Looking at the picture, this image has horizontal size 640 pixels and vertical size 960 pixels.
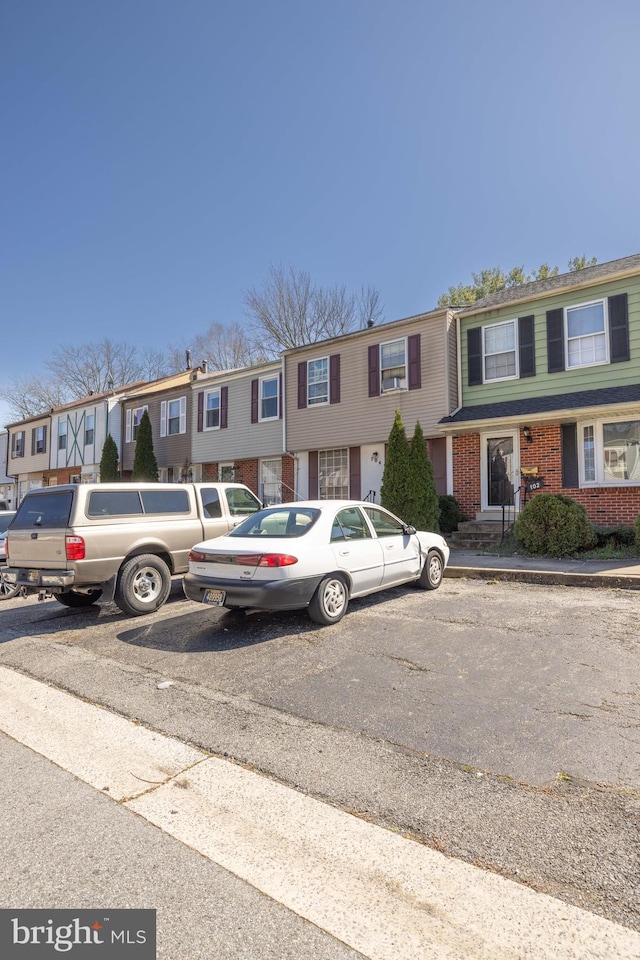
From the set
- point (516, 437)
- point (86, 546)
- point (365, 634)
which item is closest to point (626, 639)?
point (365, 634)

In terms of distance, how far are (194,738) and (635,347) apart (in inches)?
498

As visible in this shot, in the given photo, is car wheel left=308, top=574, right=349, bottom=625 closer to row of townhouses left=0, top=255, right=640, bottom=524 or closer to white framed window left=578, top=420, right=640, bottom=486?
row of townhouses left=0, top=255, right=640, bottom=524

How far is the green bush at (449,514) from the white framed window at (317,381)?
5270 millimetres

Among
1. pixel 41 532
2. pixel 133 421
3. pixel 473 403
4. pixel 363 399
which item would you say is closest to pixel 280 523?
pixel 41 532

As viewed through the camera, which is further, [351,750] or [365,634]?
[365,634]

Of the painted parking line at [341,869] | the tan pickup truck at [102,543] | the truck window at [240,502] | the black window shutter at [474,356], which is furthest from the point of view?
the black window shutter at [474,356]

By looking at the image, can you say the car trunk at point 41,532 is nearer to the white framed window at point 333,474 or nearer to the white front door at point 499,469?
the white front door at point 499,469

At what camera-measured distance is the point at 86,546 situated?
6660 millimetres

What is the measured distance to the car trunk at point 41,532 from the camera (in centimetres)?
671

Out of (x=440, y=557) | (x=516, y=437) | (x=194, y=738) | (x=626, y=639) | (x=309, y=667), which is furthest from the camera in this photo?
(x=516, y=437)

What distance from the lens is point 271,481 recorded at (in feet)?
63.6

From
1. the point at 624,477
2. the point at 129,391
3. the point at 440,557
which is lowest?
the point at 440,557

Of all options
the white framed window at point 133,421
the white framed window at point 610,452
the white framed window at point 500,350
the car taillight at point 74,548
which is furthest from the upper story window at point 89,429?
the white framed window at point 610,452

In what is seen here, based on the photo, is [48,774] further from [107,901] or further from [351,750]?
[351,750]
